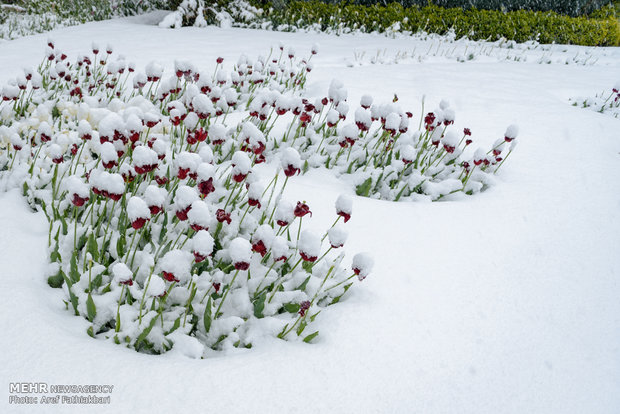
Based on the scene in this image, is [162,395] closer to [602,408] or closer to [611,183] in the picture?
[602,408]

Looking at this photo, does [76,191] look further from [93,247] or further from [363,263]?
[363,263]

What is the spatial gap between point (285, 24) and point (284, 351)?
963cm

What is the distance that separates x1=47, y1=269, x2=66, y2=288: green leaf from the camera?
1.84 meters

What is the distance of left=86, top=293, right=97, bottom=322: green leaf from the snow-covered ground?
0.12ft

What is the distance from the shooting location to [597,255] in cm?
266

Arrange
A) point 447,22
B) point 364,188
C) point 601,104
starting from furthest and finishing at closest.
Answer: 1. point 447,22
2. point 601,104
3. point 364,188

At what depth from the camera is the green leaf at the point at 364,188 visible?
2.89 meters

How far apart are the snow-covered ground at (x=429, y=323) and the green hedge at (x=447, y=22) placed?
821 cm

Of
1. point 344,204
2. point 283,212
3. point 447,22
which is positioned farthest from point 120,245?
point 447,22

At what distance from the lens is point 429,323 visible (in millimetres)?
1916

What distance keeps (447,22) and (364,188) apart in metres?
10.1

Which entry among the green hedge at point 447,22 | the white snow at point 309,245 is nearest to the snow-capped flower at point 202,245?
the white snow at point 309,245

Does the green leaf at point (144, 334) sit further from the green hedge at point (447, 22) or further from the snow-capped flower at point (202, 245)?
the green hedge at point (447, 22)

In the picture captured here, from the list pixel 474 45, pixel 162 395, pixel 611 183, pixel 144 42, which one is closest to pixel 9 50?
pixel 144 42
